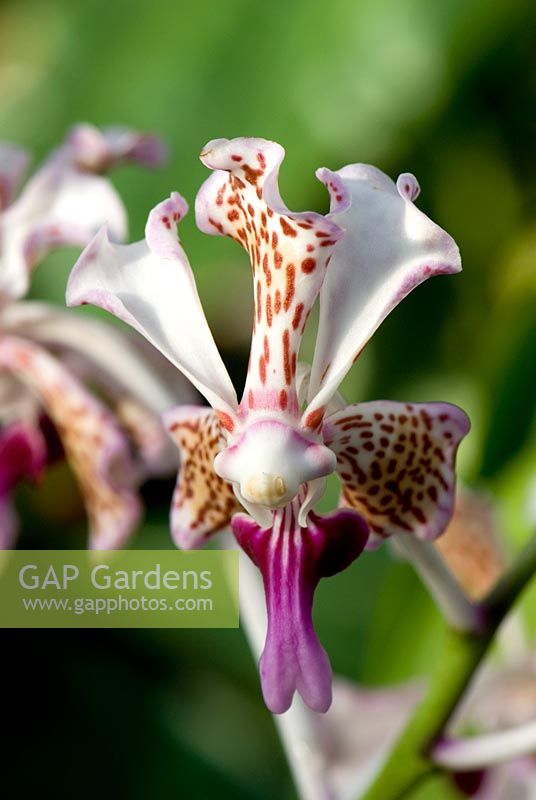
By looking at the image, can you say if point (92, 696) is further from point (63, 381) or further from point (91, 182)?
point (91, 182)

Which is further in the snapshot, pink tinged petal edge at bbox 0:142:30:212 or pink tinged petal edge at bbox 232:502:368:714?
pink tinged petal edge at bbox 0:142:30:212

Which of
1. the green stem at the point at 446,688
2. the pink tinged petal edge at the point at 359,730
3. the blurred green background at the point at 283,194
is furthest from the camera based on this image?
the blurred green background at the point at 283,194

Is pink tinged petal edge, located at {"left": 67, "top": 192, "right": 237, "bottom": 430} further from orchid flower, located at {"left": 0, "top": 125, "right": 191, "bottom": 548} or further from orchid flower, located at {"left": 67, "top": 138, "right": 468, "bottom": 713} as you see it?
orchid flower, located at {"left": 0, "top": 125, "right": 191, "bottom": 548}

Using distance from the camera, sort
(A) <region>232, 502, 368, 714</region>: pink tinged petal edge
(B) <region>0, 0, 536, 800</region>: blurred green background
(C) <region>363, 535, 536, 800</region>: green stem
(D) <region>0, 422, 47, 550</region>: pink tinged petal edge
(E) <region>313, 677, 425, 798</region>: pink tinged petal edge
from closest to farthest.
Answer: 1. (A) <region>232, 502, 368, 714</region>: pink tinged petal edge
2. (C) <region>363, 535, 536, 800</region>: green stem
3. (E) <region>313, 677, 425, 798</region>: pink tinged petal edge
4. (D) <region>0, 422, 47, 550</region>: pink tinged petal edge
5. (B) <region>0, 0, 536, 800</region>: blurred green background

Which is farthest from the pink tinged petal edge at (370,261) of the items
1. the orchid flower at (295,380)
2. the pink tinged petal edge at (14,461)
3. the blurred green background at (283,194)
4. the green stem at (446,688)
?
the blurred green background at (283,194)

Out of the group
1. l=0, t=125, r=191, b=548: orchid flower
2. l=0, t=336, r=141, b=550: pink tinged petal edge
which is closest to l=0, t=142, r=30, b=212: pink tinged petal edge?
l=0, t=125, r=191, b=548: orchid flower

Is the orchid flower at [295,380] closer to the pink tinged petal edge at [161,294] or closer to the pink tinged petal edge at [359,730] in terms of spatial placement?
the pink tinged petal edge at [161,294]
